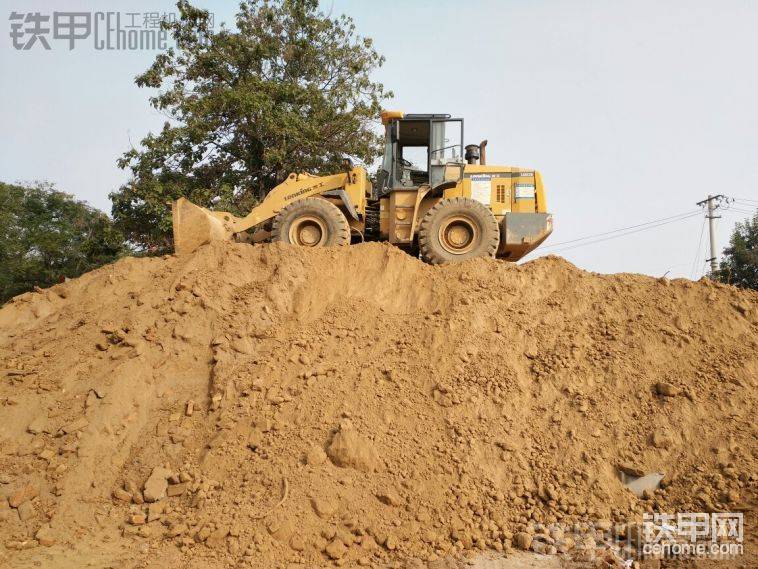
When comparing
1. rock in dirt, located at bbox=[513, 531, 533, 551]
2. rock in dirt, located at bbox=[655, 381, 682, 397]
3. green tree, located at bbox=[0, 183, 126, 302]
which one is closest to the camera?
rock in dirt, located at bbox=[513, 531, 533, 551]

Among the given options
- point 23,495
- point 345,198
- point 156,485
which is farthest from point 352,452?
point 345,198

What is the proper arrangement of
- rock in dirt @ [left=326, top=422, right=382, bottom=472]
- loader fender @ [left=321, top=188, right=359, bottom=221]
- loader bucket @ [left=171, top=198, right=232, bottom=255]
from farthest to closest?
loader fender @ [left=321, top=188, right=359, bottom=221] < loader bucket @ [left=171, top=198, right=232, bottom=255] < rock in dirt @ [left=326, top=422, right=382, bottom=472]

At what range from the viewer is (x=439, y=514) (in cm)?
565

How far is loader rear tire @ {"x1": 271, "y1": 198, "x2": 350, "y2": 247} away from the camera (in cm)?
948

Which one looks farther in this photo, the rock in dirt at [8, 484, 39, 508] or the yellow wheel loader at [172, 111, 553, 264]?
the yellow wheel loader at [172, 111, 553, 264]

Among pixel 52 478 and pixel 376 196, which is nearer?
pixel 52 478

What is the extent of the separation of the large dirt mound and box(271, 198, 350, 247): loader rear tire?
863mm

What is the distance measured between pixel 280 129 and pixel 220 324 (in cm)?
893

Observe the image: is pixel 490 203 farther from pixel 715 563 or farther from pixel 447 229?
pixel 715 563

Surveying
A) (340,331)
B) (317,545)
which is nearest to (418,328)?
(340,331)

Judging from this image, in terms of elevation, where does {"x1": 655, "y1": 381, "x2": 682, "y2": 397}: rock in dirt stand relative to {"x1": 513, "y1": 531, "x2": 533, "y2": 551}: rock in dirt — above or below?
above

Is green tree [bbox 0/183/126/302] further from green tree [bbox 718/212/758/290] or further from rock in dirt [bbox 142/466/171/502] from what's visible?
green tree [bbox 718/212/758/290]

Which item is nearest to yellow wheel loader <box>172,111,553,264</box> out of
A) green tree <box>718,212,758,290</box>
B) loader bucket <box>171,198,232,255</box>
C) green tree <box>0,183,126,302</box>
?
loader bucket <box>171,198,232,255</box>

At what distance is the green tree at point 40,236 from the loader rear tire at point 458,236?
14119 mm
